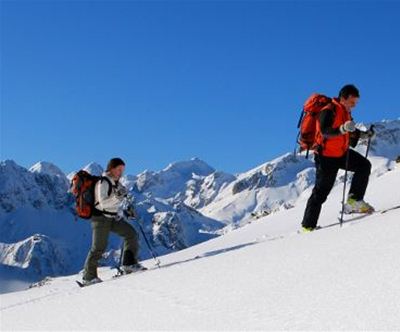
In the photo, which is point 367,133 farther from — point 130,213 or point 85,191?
point 85,191

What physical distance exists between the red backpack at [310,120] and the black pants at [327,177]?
0.86 feet

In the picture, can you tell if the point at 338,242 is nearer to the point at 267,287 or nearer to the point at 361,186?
the point at 267,287

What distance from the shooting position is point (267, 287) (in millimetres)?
5918

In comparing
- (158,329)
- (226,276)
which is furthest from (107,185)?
(158,329)

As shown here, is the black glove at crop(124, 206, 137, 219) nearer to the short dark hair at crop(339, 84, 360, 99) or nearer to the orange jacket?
the orange jacket

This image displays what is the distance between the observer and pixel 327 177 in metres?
10.2

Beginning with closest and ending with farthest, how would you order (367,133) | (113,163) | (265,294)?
(265,294)
(367,133)
(113,163)

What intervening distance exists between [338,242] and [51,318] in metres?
3.40

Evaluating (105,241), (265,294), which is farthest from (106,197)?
(265,294)

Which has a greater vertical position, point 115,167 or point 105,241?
point 115,167

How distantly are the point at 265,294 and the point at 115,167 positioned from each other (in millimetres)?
5176

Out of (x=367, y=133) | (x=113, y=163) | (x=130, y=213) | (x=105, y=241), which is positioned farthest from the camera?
(x=130, y=213)

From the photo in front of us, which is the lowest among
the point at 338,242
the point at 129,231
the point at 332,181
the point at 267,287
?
the point at 267,287

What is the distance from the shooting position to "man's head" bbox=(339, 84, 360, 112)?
10094 mm
